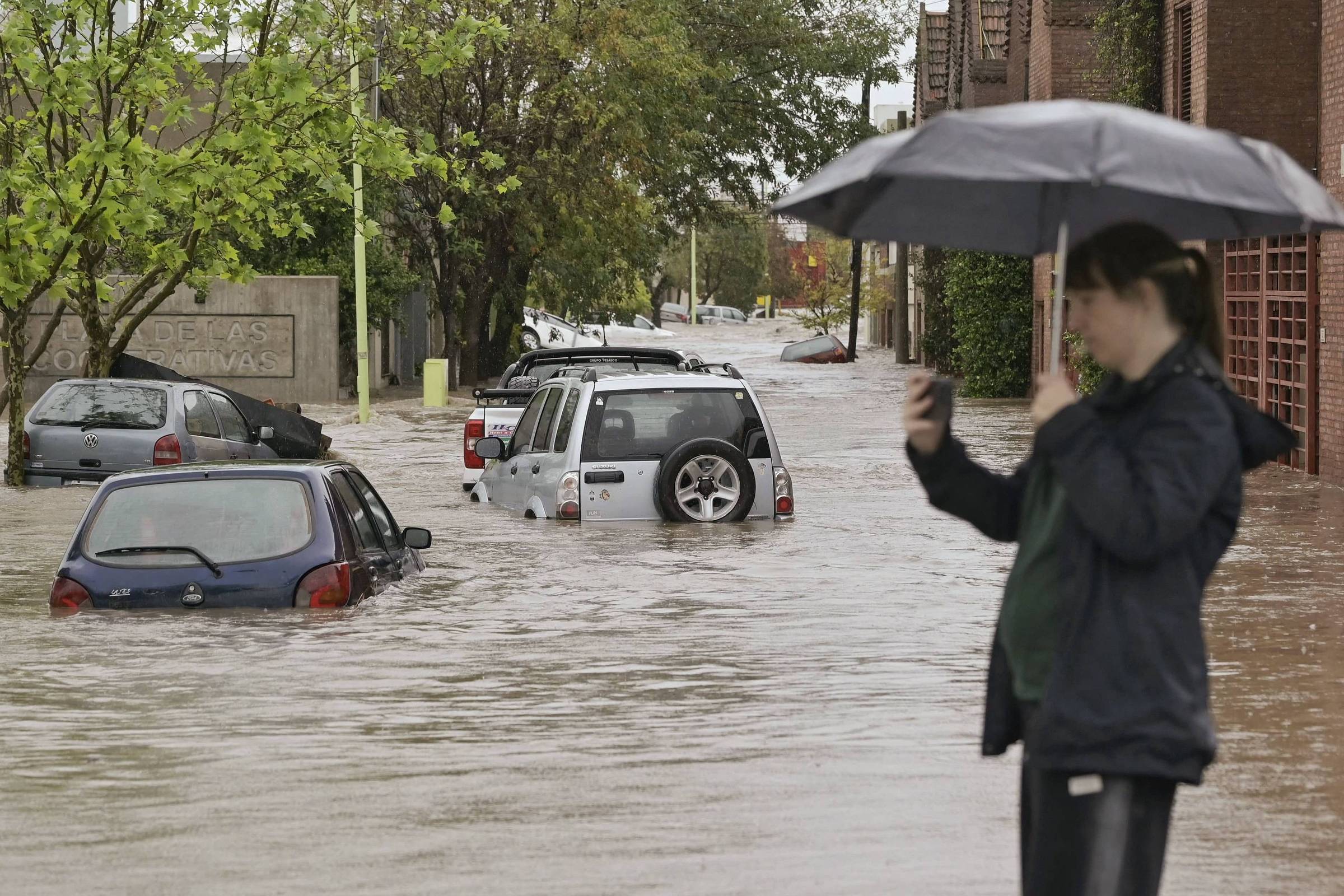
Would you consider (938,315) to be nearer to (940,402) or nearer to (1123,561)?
(940,402)

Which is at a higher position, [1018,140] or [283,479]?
[1018,140]

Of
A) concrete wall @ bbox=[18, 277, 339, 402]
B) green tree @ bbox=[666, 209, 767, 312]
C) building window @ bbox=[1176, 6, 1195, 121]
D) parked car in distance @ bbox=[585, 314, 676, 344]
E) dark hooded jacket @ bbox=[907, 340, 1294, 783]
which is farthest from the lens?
green tree @ bbox=[666, 209, 767, 312]

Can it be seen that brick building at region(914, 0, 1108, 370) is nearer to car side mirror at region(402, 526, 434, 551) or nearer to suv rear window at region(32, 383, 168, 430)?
suv rear window at region(32, 383, 168, 430)

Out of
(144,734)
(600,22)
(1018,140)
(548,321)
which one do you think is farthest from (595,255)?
(1018,140)

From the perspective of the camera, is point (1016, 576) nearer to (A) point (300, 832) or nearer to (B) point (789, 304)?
(A) point (300, 832)

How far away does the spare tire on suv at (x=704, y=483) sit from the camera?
15969 millimetres

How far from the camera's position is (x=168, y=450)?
68.3 feet

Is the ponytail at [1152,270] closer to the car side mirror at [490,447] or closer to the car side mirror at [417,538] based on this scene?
the car side mirror at [417,538]

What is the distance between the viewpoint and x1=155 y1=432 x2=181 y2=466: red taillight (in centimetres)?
2080

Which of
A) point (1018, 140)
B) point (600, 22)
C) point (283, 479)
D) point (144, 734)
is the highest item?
point (600, 22)

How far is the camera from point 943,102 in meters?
61.0

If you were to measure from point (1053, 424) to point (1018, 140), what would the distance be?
0.62 metres

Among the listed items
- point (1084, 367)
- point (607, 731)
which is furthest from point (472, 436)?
point (1084, 367)

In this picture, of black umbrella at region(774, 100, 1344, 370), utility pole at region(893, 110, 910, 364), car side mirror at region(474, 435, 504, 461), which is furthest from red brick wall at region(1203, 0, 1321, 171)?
utility pole at region(893, 110, 910, 364)
